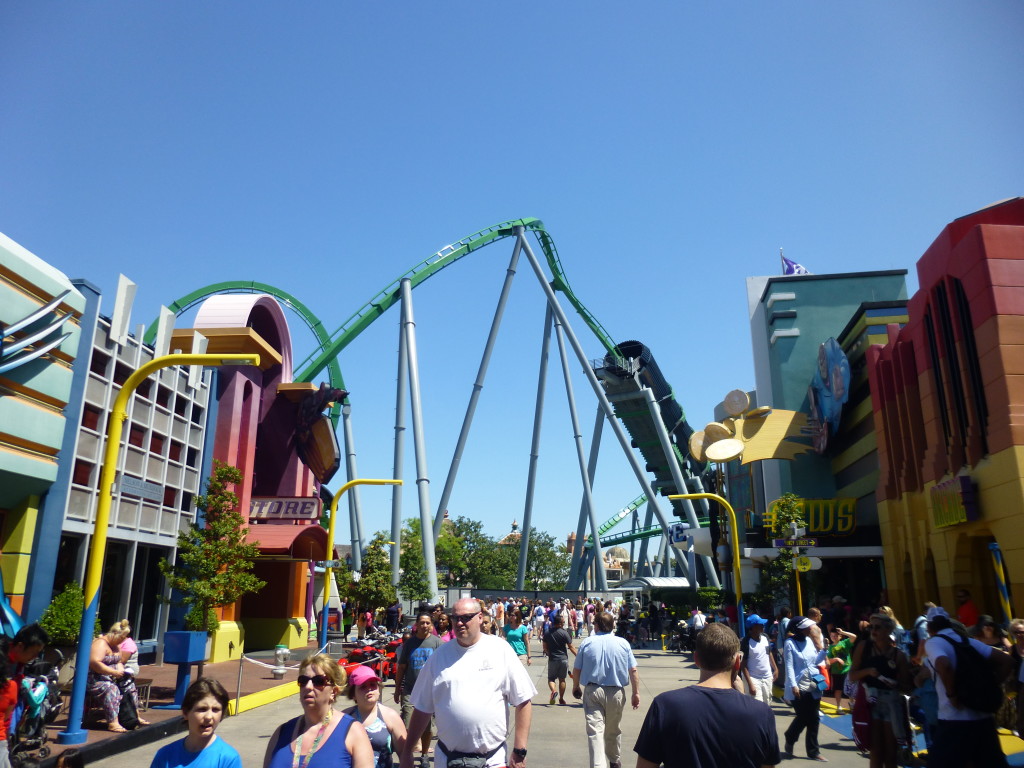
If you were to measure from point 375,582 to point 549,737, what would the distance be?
17389mm

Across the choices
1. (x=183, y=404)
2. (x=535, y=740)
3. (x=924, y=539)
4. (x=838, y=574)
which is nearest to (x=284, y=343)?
(x=183, y=404)

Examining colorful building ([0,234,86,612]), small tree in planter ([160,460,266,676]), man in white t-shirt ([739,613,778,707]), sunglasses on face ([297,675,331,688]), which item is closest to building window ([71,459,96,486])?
colorful building ([0,234,86,612])

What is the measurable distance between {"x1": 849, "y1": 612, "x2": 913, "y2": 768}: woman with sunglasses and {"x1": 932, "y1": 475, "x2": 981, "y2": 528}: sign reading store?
12.2 metres

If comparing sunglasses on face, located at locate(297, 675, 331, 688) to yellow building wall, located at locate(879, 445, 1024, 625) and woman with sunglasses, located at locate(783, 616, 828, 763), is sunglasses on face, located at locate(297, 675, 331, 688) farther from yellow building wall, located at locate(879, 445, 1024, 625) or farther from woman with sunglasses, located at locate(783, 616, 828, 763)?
yellow building wall, located at locate(879, 445, 1024, 625)

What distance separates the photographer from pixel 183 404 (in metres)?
19.8

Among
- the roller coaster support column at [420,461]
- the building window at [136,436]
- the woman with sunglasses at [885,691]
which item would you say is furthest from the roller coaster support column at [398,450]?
the woman with sunglasses at [885,691]

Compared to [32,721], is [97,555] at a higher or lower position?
higher

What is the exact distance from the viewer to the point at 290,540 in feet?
68.8

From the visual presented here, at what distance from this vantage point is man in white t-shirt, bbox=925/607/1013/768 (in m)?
5.17

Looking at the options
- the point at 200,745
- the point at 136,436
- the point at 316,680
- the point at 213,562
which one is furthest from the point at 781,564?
the point at 200,745

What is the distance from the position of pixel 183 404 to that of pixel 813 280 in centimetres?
2948

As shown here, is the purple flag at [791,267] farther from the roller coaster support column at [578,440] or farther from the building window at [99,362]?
the building window at [99,362]

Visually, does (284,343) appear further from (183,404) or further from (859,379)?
(859,379)

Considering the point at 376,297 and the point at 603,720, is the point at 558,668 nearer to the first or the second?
the point at 603,720
